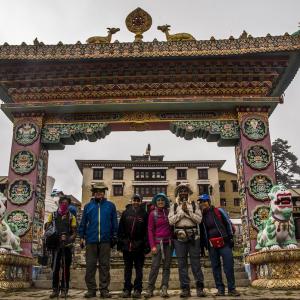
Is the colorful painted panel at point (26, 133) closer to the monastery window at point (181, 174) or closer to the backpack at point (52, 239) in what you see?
the backpack at point (52, 239)

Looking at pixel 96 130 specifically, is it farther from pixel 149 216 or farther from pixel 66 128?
pixel 149 216

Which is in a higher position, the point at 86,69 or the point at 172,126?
the point at 86,69

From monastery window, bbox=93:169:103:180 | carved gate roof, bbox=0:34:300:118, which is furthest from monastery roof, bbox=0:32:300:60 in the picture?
monastery window, bbox=93:169:103:180

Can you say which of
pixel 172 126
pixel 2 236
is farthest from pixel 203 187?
pixel 2 236

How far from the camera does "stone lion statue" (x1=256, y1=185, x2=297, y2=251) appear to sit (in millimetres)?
7734

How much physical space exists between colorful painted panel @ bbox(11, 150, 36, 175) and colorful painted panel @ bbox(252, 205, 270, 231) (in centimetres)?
626

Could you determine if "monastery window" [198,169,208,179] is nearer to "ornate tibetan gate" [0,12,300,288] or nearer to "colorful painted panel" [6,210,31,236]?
"ornate tibetan gate" [0,12,300,288]

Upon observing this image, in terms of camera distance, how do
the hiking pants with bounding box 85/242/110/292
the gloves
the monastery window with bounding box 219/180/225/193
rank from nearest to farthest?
the hiking pants with bounding box 85/242/110/292
the gloves
the monastery window with bounding box 219/180/225/193

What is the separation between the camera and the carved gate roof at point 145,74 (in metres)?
10.6

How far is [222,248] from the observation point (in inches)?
258

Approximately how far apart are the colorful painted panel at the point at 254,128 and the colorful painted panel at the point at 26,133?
604 cm

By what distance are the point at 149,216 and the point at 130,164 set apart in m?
40.1

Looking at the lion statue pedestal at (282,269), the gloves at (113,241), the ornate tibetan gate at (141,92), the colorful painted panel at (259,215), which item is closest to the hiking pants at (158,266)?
the gloves at (113,241)

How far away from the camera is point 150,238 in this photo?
639 centimetres
